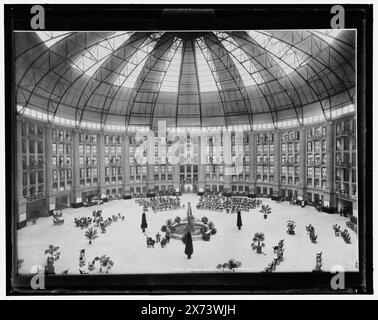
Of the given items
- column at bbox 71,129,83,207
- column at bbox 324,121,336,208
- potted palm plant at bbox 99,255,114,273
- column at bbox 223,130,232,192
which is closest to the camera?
potted palm plant at bbox 99,255,114,273

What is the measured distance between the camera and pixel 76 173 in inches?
1230

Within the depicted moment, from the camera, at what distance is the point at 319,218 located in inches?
1033

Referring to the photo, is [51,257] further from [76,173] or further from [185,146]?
[185,146]

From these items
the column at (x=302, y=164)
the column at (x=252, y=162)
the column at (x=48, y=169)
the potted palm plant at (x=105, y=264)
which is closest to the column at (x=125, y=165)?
the column at (x=48, y=169)

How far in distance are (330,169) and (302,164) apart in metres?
4.68

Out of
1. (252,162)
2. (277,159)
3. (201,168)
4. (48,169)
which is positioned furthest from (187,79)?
(48,169)

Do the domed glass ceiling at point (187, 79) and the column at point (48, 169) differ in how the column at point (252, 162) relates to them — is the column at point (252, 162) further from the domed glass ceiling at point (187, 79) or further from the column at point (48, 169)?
the column at point (48, 169)

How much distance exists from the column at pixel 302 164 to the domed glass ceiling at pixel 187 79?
2.70 m

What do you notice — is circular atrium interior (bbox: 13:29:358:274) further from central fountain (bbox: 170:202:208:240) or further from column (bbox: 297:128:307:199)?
central fountain (bbox: 170:202:208:240)

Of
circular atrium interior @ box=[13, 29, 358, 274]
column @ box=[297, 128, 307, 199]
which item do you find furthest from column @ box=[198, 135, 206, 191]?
column @ box=[297, 128, 307, 199]

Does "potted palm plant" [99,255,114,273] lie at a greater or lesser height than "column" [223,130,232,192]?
lesser

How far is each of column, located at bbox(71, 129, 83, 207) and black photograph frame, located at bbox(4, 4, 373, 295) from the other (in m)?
18.8

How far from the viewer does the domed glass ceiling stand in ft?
76.8

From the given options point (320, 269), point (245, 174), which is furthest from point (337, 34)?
point (245, 174)
